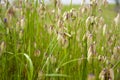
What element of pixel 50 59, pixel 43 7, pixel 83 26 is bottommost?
pixel 50 59

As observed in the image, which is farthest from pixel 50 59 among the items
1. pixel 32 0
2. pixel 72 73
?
pixel 32 0

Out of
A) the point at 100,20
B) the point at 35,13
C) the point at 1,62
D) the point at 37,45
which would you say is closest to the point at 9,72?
the point at 1,62

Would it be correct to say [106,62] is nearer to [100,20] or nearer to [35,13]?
[100,20]

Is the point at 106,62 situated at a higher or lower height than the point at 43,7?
lower

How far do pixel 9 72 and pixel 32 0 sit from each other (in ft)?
1.78

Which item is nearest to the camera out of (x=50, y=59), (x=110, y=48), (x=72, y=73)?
(x=50, y=59)

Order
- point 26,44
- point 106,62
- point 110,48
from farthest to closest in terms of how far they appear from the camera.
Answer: point 110,48
point 26,44
point 106,62

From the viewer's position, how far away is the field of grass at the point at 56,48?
141cm

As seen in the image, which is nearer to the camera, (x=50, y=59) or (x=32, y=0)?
(x=50, y=59)

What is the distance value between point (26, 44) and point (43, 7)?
25 cm

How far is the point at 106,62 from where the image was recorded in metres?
1.58

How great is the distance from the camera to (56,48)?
1785mm

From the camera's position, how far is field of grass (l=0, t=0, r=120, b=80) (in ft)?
4.64

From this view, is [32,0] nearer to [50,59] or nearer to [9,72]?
[9,72]
